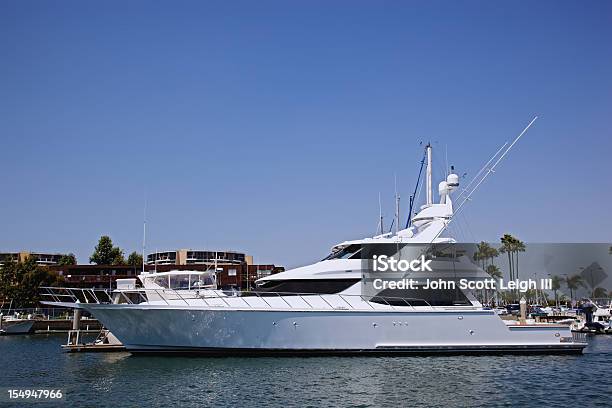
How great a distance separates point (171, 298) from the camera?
24.8 meters

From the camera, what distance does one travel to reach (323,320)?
23.3 m

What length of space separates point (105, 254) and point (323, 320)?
179 ft

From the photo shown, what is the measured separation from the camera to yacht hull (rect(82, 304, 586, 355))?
76.2 feet

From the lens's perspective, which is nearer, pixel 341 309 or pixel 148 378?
pixel 148 378

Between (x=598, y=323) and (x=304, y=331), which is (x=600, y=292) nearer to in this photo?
(x=598, y=323)

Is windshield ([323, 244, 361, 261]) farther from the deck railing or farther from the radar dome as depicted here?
the radar dome

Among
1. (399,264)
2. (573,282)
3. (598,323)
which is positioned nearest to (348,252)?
(399,264)

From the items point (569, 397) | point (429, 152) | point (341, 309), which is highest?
point (429, 152)

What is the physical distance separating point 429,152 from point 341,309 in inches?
351

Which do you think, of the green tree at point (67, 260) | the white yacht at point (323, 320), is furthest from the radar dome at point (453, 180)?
the green tree at point (67, 260)

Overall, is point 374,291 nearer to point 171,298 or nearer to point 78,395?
point 171,298

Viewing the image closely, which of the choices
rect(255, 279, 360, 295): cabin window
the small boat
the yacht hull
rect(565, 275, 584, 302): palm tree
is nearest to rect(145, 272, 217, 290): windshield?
the yacht hull

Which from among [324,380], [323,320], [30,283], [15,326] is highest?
[30,283]

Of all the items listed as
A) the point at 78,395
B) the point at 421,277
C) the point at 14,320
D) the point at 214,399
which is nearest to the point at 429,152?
the point at 421,277
